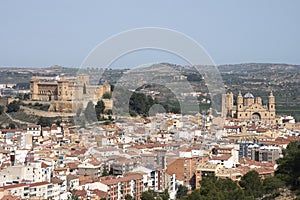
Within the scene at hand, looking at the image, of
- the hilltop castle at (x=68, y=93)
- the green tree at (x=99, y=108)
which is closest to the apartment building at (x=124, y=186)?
the green tree at (x=99, y=108)

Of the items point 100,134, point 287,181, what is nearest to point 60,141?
point 100,134

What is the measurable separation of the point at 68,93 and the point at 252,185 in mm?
25641

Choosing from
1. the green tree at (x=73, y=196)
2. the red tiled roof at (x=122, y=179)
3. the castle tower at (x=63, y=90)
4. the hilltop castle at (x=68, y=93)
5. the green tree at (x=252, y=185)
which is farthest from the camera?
the castle tower at (x=63, y=90)

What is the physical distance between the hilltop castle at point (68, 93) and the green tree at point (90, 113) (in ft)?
1.98

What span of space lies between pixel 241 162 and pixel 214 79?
15570 mm

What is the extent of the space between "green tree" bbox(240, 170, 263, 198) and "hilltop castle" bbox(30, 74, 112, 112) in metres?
20.7

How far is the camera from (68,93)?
3775 cm

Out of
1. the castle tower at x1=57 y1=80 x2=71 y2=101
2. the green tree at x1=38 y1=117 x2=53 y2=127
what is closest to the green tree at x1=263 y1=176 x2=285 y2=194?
the green tree at x1=38 y1=117 x2=53 y2=127

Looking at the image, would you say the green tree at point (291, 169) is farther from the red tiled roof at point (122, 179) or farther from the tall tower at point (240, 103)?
the tall tower at point (240, 103)

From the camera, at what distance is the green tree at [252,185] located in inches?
491

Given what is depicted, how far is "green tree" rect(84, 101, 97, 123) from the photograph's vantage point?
104 feet

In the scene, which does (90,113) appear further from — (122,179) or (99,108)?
(122,179)

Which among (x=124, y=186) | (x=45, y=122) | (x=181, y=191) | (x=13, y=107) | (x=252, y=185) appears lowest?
(x=181, y=191)

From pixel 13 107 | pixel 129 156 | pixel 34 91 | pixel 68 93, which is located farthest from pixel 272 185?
pixel 34 91
